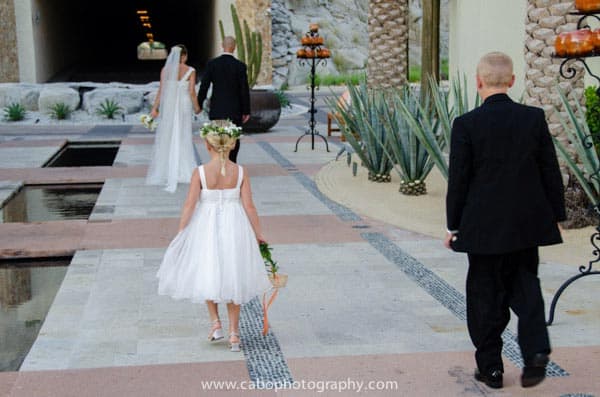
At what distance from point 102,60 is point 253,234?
138ft

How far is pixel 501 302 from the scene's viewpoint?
5.30 meters

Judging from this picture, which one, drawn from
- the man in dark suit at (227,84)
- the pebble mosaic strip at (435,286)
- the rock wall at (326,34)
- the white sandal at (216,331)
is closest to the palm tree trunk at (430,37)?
the man in dark suit at (227,84)

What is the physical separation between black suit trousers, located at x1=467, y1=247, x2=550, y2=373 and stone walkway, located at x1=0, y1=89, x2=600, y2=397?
0.26 metres

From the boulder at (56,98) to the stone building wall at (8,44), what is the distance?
249 centimetres

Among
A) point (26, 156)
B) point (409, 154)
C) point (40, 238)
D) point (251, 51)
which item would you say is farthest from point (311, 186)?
point (251, 51)

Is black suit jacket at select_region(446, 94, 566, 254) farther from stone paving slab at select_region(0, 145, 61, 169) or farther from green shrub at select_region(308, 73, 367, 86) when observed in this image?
green shrub at select_region(308, 73, 367, 86)

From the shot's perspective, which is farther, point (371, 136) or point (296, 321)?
point (371, 136)

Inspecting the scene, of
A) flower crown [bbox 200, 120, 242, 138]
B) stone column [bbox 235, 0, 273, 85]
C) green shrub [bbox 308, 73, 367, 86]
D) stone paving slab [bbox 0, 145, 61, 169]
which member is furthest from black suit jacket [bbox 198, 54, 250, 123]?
green shrub [bbox 308, 73, 367, 86]

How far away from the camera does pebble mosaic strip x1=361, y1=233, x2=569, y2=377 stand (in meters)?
5.95

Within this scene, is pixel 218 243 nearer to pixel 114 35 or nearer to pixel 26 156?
pixel 26 156

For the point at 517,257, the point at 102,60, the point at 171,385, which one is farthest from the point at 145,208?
the point at 102,60

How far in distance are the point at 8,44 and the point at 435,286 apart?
66.9 feet

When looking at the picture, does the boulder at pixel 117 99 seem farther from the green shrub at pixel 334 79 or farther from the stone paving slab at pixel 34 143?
the green shrub at pixel 334 79

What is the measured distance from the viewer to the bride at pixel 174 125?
12938 mm
